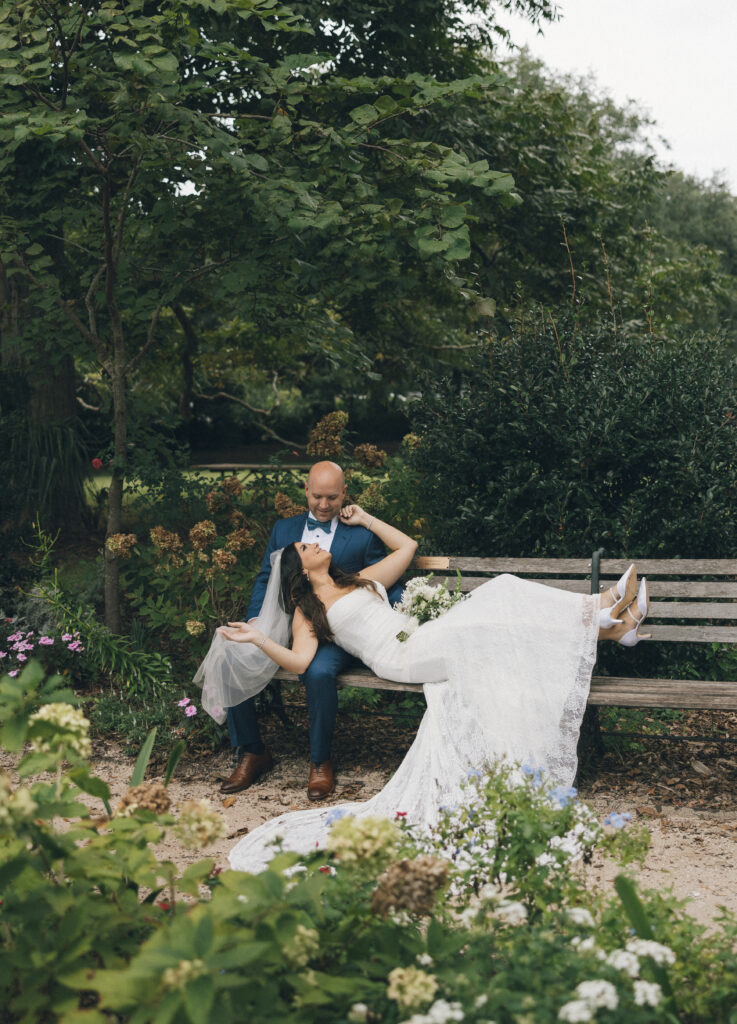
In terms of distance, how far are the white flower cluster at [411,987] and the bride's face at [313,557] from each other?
3.02 m

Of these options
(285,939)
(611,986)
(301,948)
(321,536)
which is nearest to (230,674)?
(321,536)

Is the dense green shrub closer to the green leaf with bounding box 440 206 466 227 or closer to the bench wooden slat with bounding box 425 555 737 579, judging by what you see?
the bench wooden slat with bounding box 425 555 737 579

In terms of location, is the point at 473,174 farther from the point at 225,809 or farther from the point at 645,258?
the point at 645,258

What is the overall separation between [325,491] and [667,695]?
1965 mm

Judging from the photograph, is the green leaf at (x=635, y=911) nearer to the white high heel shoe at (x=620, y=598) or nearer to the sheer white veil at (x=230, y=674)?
the white high heel shoe at (x=620, y=598)

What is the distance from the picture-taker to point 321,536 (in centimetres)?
490

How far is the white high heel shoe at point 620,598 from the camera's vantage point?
4.19 metres

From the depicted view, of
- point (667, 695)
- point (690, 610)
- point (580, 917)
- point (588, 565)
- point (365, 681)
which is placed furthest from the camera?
point (588, 565)

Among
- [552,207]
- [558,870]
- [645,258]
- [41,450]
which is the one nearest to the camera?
[558,870]

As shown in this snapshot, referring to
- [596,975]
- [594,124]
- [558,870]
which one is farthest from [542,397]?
[594,124]

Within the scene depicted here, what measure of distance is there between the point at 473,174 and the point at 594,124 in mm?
9044

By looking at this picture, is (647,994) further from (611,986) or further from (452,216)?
(452,216)

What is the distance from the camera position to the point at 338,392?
23.7m

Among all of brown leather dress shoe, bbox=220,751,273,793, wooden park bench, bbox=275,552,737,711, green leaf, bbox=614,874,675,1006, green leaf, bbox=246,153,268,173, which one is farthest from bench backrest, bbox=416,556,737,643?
green leaf, bbox=614,874,675,1006
